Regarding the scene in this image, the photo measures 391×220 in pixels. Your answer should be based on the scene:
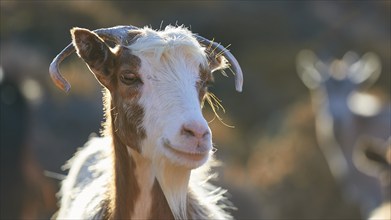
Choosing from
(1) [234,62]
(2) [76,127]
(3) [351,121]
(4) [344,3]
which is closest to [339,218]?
(3) [351,121]

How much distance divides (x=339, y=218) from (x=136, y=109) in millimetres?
10853

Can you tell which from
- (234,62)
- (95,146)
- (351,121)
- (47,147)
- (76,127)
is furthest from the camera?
(351,121)

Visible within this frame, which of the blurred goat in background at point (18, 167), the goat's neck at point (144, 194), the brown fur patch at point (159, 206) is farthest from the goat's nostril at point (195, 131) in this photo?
the blurred goat in background at point (18, 167)

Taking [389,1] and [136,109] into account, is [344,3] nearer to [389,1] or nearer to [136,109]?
[389,1]

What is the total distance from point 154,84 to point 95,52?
427 millimetres

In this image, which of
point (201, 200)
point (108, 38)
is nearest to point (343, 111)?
point (201, 200)

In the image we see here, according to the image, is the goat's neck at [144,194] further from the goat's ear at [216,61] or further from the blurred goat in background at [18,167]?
the blurred goat in background at [18,167]

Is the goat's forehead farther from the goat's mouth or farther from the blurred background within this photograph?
the blurred background

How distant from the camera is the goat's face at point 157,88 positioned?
5582mm

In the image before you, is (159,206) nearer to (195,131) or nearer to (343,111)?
(195,131)

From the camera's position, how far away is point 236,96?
71.8 feet

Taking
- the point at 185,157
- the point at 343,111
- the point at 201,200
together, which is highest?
the point at 185,157

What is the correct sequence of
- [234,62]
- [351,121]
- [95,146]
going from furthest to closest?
[351,121]
[95,146]
[234,62]

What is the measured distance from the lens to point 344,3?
1106 inches
